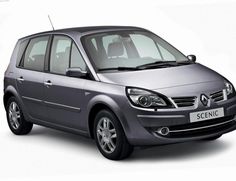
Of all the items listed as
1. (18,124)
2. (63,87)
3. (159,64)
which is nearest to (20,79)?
(18,124)

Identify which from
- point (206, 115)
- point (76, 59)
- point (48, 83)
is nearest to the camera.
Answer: point (206, 115)

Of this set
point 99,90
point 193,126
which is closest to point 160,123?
point 193,126

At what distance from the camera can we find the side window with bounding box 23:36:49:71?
32.8 ft

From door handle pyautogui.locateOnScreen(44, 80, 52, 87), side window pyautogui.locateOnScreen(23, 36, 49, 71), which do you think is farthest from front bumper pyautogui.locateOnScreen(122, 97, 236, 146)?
side window pyautogui.locateOnScreen(23, 36, 49, 71)

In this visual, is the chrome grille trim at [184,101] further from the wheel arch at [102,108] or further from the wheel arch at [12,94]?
the wheel arch at [12,94]

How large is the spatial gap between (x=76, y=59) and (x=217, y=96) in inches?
80.9

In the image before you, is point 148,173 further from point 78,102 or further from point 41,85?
point 41,85

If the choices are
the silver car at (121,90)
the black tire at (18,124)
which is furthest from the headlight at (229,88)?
the black tire at (18,124)

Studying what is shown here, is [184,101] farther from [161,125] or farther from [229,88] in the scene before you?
[229,88]

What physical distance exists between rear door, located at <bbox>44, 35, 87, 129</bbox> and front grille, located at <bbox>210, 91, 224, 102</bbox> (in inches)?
68.0

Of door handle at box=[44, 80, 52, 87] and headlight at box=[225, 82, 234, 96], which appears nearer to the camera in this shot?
headlight at box=[225, 82, 234, 96]

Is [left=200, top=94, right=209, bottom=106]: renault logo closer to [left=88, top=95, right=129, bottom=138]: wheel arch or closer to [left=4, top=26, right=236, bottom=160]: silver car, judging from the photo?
[left=4, top=26, right=236, bottom=160]: silver car

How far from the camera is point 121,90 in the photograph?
799cm

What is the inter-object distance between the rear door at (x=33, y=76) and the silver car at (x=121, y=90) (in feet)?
0.05
